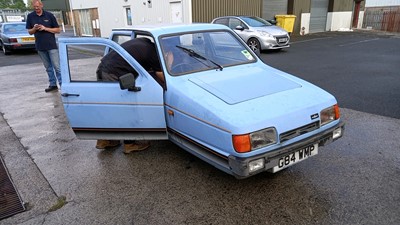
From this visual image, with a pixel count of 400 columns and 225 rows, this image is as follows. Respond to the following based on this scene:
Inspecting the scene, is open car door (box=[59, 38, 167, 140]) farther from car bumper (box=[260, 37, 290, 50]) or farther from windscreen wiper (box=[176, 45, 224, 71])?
car bumper (box=[260, 37, 290, 50])

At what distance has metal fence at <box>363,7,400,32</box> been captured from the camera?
2252 centimetres

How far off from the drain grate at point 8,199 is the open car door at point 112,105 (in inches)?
37.0

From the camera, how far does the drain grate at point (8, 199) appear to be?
3078 millimetres

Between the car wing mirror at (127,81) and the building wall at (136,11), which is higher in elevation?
the building wall at (136,11)

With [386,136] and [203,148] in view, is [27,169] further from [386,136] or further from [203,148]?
[386,136]

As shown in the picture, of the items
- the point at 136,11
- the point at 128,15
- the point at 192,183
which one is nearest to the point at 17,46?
the point at 136,11

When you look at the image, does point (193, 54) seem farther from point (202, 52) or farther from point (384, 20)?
point (384, 20)

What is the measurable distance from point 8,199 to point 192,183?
6.38ft

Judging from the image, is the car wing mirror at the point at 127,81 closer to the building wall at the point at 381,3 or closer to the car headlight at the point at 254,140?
the car headlight at the point at 254,140

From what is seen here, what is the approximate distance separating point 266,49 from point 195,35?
9.09 metres

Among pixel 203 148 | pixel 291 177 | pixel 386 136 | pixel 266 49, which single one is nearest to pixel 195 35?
pixel 203 148

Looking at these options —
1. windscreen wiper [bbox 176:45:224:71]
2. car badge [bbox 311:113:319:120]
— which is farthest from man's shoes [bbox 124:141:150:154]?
car badge [bbox 311:113:319:120]

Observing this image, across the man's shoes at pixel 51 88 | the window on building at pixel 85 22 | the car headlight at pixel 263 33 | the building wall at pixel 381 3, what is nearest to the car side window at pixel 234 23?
the car headlight at pixel 263 33

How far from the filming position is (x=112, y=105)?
3.65 m
